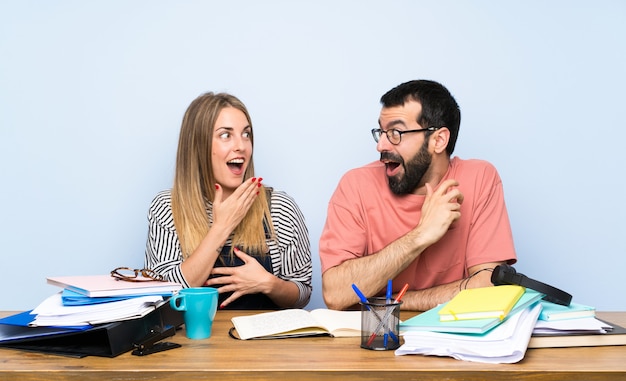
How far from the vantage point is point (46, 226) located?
302 cm

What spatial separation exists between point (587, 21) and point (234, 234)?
191cm

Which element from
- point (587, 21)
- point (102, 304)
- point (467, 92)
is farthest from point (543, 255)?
point (102, 304)

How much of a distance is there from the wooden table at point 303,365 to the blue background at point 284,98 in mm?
1665

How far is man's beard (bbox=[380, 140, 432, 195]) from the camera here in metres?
2.32

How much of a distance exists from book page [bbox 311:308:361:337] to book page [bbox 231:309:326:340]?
0.03 metres

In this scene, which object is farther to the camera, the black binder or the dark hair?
the dark hair

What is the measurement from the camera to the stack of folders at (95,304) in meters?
1.42

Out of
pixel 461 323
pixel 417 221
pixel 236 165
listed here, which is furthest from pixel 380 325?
pixel 236 165

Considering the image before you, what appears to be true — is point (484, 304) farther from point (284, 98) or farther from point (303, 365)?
point (284, 98)

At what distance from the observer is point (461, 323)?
1.38 m

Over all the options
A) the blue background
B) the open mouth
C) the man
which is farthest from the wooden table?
the blue background

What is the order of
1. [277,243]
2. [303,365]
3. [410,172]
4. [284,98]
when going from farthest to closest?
[284,98] < [277,243] < [410,172] < [303,365]

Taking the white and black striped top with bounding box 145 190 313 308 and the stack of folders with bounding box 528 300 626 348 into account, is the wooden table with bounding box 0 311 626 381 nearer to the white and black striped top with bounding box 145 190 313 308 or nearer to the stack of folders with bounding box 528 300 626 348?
the stack of folders with bounding box 528 300 626 348

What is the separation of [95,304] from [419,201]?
127 cm
